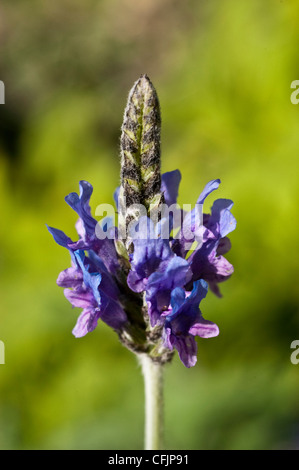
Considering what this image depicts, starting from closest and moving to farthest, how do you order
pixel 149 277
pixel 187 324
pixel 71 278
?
pixel 149 277
pixel 187 324
pixel 71 278

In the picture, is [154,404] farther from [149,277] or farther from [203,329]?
[149,277]

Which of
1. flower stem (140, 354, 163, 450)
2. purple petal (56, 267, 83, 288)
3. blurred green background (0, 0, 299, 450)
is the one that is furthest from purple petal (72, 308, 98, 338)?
blurred green background (0, 0, 299, 450)

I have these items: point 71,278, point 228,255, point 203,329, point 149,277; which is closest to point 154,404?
point 203,329

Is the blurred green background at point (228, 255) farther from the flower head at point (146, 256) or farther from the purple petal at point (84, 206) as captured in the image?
the purple petal at point (84, 206)

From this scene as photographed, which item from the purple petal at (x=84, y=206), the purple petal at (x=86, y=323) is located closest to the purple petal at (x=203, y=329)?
the purple petal at (x=86, y=323)

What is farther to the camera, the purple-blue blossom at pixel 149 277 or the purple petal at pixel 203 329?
the purple petal at pixel 203 329

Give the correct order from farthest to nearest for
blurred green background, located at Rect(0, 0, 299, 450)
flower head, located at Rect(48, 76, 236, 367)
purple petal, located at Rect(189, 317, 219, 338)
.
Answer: blurred green background, located at Rect(0, 0, 299, 450) → purple petal, located at Rect(189, 317, 219, 338) → flower head, located at Rect(48, 76, 236, 367)

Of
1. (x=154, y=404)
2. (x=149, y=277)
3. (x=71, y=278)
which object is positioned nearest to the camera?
(x=149, y=277)

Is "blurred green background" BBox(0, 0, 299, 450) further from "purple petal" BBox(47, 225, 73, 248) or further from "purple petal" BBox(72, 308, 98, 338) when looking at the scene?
"purple petal" BBox(47, 225, 73, 248)

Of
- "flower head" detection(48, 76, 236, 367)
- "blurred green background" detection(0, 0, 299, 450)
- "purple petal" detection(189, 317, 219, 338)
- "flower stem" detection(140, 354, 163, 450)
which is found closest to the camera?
"flower head" detection(48, 76, 236, 367)
